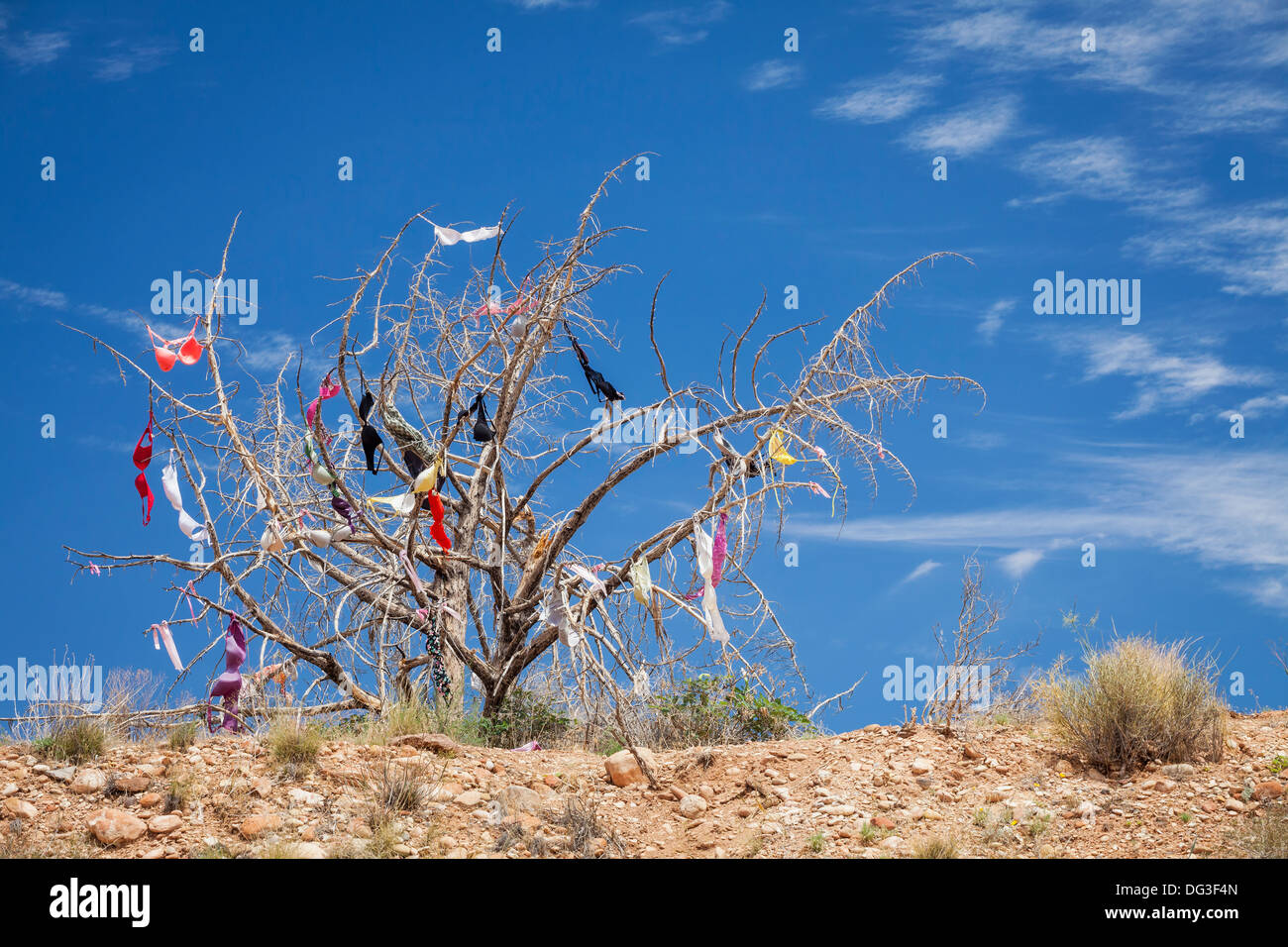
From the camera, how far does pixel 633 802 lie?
7.02 metres

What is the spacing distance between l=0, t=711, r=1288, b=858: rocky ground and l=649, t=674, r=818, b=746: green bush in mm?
1223

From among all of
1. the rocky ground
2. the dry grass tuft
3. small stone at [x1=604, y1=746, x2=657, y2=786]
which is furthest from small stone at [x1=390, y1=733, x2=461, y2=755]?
the dry grass tuft

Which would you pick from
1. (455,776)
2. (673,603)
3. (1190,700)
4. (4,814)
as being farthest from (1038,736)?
(4,814)

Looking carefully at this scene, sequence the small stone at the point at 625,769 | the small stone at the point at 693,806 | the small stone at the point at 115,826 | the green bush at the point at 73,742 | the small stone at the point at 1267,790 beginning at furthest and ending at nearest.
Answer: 1. the small stone at the point at 625,769
2. the green bush at the point at 73,742
3. the small stone at the point at 693,806
4. the small stone at the point at 1267,790
5. the small stone at the point at 115,826

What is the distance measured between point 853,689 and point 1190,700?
2.47 metres

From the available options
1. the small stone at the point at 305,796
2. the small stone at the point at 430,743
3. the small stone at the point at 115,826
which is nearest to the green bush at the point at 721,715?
the small stone at the point at 430,743

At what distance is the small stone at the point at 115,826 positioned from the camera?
6.09 m

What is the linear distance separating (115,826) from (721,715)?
4734 millimetres

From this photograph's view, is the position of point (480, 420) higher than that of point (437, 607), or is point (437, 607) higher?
point (480, 420)

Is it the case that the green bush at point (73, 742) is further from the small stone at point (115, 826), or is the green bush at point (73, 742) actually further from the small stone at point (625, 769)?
the small stone at point (625, 769)

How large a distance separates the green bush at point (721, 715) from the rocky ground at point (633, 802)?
122 cm

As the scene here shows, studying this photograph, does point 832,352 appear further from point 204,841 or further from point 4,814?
point 4,814

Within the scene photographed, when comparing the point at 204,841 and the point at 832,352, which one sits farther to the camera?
the point at 832,352
